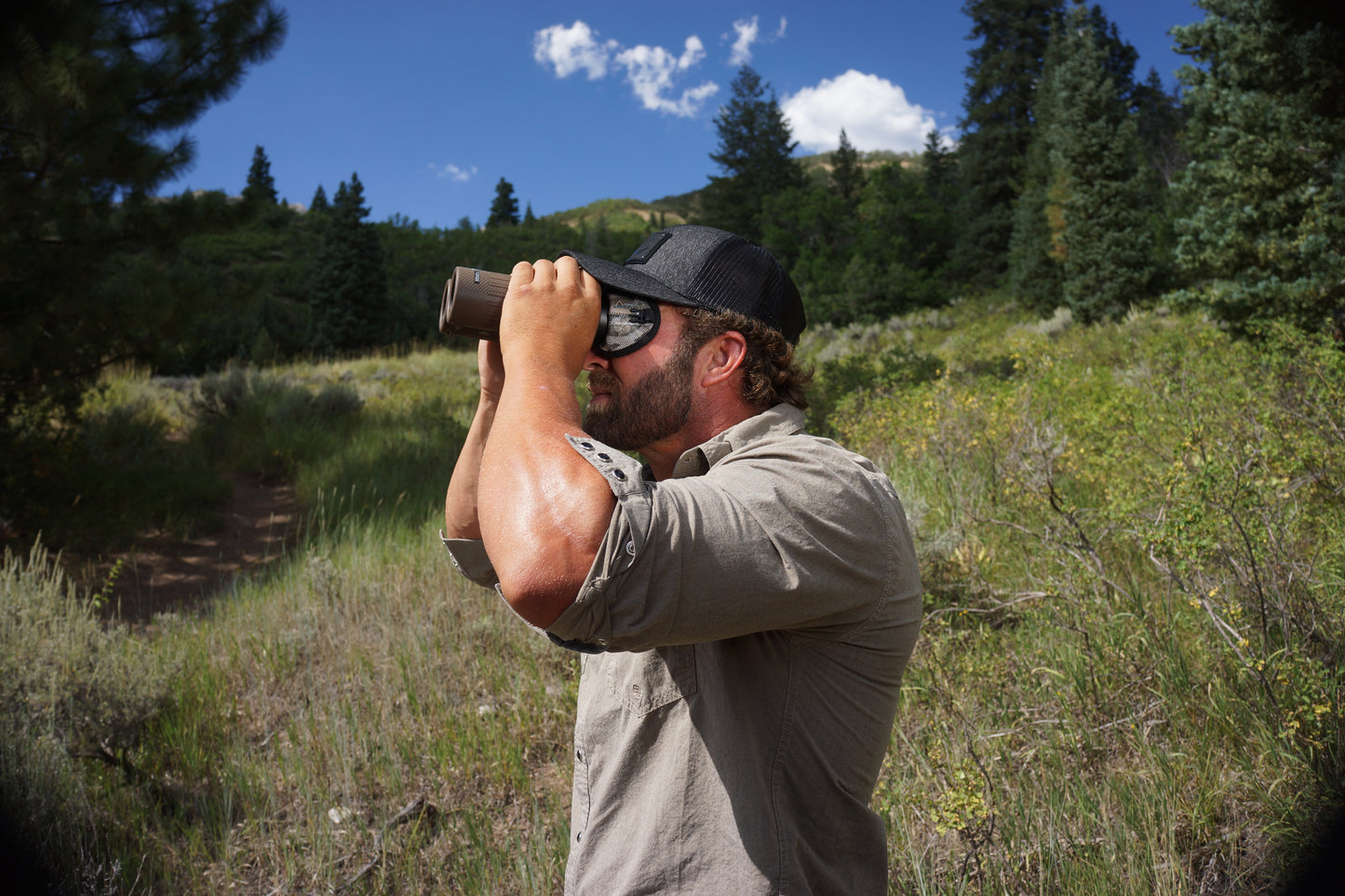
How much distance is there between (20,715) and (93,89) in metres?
5.30

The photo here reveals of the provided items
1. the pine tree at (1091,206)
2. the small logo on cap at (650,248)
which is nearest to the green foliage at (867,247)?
the pine tree at (1091,206)

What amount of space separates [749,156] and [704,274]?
127ft

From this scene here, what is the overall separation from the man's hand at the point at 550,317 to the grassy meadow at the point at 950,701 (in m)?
1.47

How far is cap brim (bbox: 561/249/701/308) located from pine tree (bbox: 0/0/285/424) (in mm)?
6628

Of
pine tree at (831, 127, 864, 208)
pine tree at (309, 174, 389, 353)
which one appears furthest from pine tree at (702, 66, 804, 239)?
pine tree at (309, 174, 389, 353)

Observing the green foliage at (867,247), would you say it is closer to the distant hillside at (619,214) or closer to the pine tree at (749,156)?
the pine tree at (749,156)

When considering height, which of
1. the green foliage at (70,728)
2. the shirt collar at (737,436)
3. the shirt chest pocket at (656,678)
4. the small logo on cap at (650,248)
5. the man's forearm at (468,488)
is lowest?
the green foliage at (70,728)

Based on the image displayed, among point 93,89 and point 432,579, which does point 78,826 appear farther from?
point 93,89

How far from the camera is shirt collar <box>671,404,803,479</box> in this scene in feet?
4.69

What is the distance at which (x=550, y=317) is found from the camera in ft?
4.15

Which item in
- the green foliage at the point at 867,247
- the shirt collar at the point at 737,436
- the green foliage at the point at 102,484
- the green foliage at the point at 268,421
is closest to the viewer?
the shirt collar at the point at 737,436

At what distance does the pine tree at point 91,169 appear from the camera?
596 centimetres

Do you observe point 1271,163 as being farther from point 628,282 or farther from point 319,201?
point 319,201

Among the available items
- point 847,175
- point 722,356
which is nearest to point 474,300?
point 722,356
